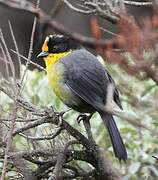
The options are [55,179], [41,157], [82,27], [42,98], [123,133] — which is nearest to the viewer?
[55,179]

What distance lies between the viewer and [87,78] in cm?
434

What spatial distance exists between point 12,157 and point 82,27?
8860 mm

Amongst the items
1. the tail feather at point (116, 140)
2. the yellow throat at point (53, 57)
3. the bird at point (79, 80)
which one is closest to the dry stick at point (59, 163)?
the tail feather at point (116, 140)

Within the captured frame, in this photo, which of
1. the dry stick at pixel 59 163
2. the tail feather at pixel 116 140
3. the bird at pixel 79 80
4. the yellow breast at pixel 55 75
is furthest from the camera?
the yellow breast at pixel 55 75

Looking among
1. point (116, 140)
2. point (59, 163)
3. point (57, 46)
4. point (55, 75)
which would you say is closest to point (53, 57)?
point (57, 46)

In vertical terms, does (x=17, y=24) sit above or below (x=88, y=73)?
below

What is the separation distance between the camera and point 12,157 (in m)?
2.86

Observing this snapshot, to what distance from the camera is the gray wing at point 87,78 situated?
4160 millimetres

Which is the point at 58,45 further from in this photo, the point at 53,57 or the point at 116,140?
the point at 116,140

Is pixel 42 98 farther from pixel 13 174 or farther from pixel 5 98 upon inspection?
pixel 13 174

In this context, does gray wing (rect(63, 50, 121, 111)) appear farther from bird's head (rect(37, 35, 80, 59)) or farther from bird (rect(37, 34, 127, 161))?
bird's head (rect(37, 35, 80, 59))

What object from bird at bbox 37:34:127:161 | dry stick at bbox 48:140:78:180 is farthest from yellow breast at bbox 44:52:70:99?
dry stick at bbox 48:140:78:180

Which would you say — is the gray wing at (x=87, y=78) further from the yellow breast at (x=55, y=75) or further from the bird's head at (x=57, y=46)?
the bird's head at (x=57, y=46)

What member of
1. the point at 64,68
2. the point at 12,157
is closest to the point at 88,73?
the point at 64,68
